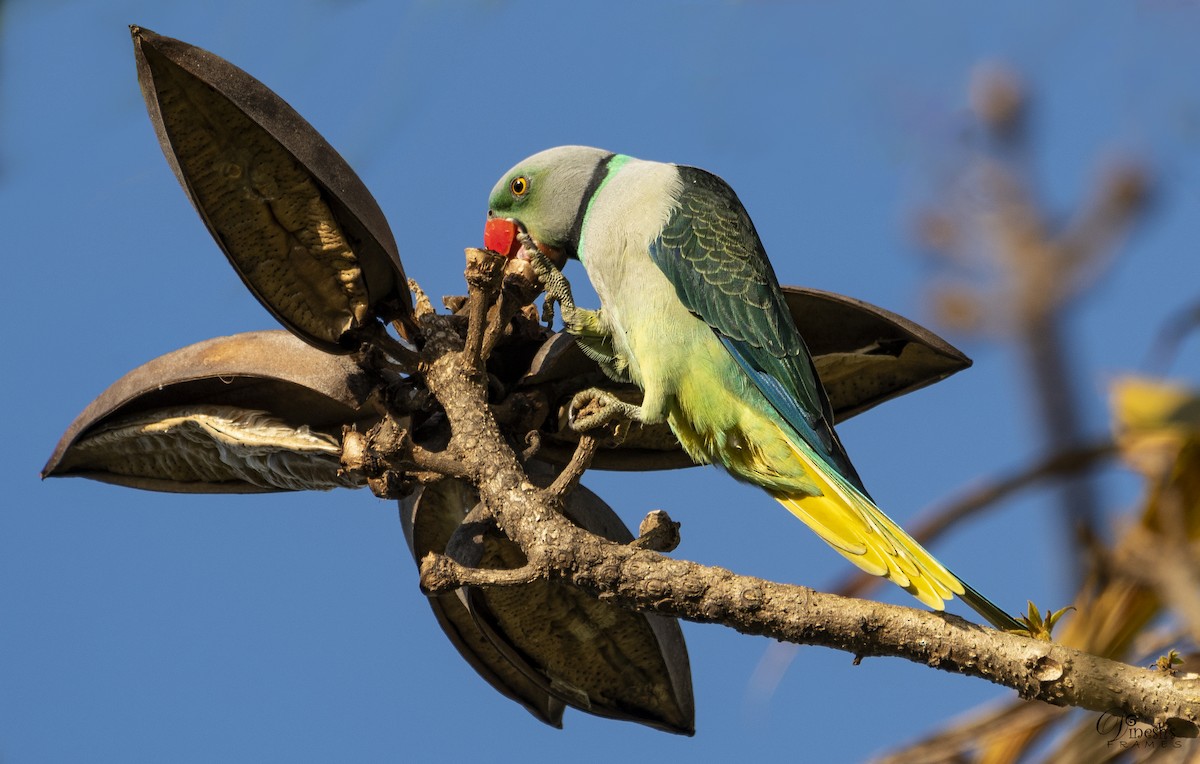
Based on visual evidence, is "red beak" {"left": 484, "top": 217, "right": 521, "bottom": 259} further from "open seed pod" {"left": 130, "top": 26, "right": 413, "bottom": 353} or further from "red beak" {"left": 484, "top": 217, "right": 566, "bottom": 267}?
"open seed pod" {"left": 130, "top": 26, "right": 413, "bottom": 353}

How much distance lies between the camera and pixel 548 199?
396 cm

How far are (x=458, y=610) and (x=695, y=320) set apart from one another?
123 centimetres

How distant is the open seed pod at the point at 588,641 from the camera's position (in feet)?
9.44

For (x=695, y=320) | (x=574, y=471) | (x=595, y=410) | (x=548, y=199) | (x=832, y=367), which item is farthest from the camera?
(x=548, y=199)

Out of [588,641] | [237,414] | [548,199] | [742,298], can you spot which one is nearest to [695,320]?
[742,298]

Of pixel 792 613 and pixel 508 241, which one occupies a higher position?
pixel 508 241

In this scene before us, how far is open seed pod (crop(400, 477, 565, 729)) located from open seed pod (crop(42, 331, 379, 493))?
0.19 metres

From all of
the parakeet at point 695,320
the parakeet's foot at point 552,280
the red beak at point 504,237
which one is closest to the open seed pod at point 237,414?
the parakeet at point 695,320

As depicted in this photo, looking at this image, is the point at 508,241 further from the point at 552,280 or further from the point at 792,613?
the point at 792,613

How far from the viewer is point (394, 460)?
8.71 ft

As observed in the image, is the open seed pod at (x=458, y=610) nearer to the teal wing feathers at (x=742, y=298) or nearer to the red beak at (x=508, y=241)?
the teal wing feathers at (x=742, y=298)

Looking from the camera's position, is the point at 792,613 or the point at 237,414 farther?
the point at 237,414

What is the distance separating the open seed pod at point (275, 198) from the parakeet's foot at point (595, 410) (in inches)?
20.4

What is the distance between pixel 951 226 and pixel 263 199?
9.83 feet
